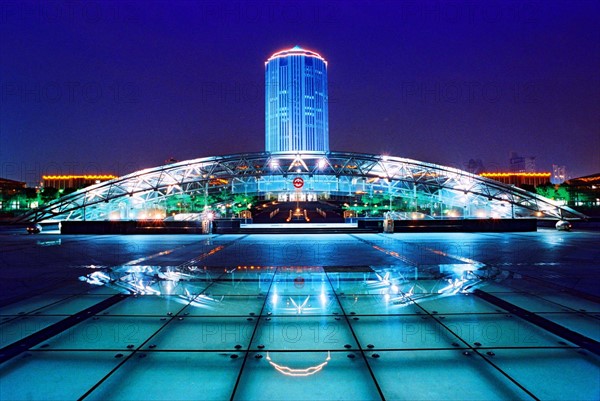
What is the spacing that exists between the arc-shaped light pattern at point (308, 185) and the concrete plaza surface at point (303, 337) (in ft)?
95.3

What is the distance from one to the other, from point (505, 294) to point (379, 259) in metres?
6.11

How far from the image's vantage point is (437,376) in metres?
3.80

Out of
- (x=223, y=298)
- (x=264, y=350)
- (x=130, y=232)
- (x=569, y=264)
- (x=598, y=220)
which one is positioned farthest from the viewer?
(x=598, y=220)

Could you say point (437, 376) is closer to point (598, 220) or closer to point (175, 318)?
point (175, 318)

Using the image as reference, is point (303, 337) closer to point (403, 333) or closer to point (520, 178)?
point (403, 333)

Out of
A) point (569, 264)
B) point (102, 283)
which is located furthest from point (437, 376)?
point (569, 264)

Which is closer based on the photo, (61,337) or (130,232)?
(61,337)

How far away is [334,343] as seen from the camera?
4719 millimetres

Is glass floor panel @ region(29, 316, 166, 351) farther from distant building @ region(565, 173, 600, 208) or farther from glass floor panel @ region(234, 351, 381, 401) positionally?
distant building @ region(565, 173, 600, 208)

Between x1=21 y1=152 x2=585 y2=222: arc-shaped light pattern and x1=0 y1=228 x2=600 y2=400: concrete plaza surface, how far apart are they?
95.3ft

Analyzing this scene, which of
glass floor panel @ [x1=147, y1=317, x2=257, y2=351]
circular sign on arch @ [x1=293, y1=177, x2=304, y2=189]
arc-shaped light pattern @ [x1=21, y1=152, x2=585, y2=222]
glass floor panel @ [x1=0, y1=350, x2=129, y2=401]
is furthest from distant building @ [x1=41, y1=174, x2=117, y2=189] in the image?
glass floor panel @ [x1=0, y1=350, x2=129, y2=401]

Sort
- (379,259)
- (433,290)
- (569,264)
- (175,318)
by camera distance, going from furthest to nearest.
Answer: (379,259), (569,264), (433,290), (175,318)

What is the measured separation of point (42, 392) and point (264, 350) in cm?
235

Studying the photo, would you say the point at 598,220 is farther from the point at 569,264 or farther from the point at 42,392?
the point at 42,392
